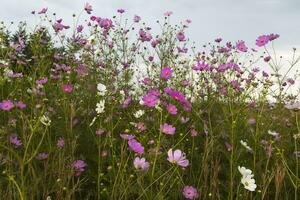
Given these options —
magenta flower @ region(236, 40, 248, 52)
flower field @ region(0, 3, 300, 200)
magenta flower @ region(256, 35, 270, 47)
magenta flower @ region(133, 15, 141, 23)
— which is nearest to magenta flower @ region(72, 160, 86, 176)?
flower field @ region(0, 3, 300, 200)

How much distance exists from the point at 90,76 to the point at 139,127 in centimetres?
208

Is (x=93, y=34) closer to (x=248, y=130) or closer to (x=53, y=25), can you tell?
(x=53, y=25)

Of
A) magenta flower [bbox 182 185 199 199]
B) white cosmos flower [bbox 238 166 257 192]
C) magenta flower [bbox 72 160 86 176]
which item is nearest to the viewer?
white cosmos flower [bbox 238 166 257 192]

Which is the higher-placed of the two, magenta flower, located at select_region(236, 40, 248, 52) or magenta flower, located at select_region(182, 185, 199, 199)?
magenta flower, located at select_region(236, 40, 248, 52)

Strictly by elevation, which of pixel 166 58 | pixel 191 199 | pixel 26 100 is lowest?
pixel 191 199

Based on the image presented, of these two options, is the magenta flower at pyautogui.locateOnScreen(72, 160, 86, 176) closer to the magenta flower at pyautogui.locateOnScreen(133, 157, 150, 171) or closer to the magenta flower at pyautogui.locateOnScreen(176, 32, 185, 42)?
the magenta flower at pyautogui.locateOnScreen(133, 157, 150, 171)

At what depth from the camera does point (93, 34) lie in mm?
5051

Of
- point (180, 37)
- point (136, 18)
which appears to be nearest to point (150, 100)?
point (180, 37)

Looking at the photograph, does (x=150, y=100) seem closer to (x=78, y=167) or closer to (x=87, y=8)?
(x=78, y=167)

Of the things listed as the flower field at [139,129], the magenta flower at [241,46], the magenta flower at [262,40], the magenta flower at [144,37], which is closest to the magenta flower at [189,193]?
the flower field at [139,129]

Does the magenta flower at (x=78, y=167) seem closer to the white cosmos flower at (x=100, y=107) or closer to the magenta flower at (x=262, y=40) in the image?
the white cosmos flower at (x=100, y=107)

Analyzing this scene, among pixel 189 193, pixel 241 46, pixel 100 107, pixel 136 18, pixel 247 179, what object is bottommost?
pixel 189 193

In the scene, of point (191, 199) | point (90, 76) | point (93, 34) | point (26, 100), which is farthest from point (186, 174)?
point (93, 34)

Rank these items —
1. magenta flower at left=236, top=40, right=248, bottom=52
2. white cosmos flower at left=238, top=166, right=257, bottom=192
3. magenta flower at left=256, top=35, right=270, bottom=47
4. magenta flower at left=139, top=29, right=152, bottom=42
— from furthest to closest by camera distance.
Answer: magenta flower at left=139, top=29, right=152, bottom=42 < magenta flower at left=236, top=40, right=248, bottom=52 < magenta flower at left=256, top=35, right=270, bottom=47 < white cosmos flower at left=238, top=166, right=257, bottom=192
